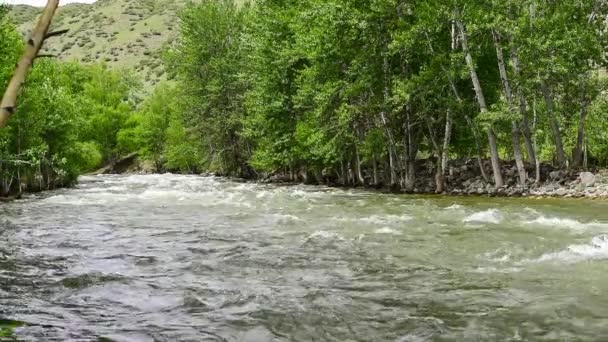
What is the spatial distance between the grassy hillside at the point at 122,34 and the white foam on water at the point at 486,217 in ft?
334

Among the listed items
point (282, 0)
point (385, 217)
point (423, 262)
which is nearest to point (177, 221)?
point (385, 217)

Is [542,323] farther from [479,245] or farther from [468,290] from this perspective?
[479,245]

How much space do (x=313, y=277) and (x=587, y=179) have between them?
695 inches

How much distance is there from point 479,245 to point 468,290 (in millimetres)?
3899

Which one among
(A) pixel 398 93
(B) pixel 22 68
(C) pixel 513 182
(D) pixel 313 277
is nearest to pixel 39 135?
(A) pixel 398 93

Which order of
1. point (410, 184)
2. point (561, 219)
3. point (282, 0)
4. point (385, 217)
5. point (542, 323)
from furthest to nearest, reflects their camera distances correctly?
point (282, 0), point (410, 184), point (385, 217), point (561, 219), point (542, 323)

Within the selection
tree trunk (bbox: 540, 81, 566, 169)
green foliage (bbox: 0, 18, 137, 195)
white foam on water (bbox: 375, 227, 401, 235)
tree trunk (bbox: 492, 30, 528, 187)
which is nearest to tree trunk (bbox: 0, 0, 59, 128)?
white foam on water (bbox: 375, 227, 401, 235)

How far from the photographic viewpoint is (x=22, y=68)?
128 inches

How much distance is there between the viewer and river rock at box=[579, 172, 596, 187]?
22.6 meters

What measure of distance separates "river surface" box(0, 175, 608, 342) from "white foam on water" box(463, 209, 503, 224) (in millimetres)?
31

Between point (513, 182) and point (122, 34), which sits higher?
point (122, 34)

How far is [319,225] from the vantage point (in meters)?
15.6

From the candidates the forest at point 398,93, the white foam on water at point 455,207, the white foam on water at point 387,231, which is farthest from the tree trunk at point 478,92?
the white foam on water at point 387,231

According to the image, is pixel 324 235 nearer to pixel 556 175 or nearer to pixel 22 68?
pixel 22 68
